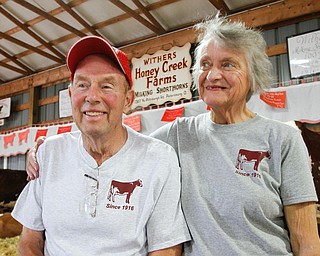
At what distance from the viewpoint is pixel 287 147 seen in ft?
4.06

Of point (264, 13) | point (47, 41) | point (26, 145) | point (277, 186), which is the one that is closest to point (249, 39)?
point (277, 186)

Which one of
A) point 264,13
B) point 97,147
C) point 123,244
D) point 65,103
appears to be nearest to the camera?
point 123,244

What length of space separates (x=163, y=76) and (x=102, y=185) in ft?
14.1

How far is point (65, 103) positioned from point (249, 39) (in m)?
6.16

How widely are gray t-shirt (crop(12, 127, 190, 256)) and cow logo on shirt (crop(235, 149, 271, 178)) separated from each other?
0.76 ft

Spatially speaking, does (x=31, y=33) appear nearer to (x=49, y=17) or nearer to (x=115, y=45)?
(x=49, y=17)

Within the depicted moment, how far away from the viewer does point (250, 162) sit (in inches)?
49.7

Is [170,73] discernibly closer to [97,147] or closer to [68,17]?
[68,17]

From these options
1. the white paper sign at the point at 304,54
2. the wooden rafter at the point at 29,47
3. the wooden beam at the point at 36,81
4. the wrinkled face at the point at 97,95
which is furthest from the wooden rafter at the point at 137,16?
the wrinkled face at the point at 97,95

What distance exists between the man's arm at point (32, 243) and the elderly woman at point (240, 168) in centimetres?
54

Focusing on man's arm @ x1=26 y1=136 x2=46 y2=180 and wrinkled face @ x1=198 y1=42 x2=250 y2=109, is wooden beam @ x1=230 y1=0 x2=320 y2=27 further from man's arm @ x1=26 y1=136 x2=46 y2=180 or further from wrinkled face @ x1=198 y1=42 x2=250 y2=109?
man's arm @ x1=26 y1=136 x2=46 y2=180

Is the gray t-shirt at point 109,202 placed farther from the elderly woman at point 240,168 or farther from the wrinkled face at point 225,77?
the wrinkled face at point 225,77

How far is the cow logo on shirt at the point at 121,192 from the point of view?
3.93ft

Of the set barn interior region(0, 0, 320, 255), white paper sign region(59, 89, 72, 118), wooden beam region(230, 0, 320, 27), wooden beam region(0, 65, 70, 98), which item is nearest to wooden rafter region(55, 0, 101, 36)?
barn interior region(0, 0, 320, 255)
